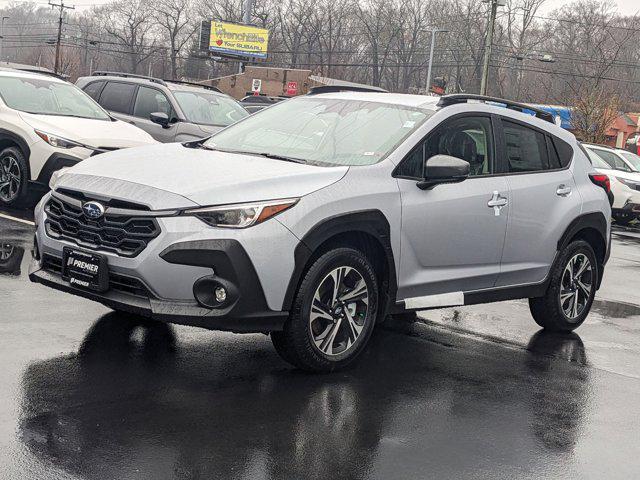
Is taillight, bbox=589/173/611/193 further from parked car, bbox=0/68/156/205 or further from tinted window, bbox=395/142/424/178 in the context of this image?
parked car, bbox=0/68/156/205

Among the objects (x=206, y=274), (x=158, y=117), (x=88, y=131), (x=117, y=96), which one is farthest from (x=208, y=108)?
(x=206, y=274)

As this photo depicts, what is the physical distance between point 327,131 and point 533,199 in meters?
Answer: 1.69

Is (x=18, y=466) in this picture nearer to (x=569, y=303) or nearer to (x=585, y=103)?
(x=569, y=303)

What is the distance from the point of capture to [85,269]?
559 centimetres

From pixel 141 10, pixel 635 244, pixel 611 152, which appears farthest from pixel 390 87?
pixel 635 244

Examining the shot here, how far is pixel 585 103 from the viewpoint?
37969 mm

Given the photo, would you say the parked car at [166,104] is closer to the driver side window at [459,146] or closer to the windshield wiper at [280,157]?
the driver side window at [459,146]

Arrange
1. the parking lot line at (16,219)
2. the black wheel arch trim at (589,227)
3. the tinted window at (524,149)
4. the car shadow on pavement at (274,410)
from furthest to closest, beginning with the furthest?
the parking lot line at (16,219), the black wheel arch trim at (589,227), the tinted window at (524,149), the car shadow on pavement at (274,410)

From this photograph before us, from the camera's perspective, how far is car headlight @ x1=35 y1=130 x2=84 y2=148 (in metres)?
11.3

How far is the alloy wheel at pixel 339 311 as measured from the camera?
581 cm

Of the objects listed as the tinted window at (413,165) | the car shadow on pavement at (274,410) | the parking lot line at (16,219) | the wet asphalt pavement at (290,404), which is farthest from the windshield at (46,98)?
the tinted window at (413,165)

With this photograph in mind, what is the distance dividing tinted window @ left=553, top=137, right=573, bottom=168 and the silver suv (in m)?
0.02

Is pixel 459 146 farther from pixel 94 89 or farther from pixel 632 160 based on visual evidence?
pixel 632 160

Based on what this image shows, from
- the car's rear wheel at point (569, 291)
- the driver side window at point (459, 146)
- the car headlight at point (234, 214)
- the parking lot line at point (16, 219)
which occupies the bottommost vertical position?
the parking lot line at point (16, 219)
